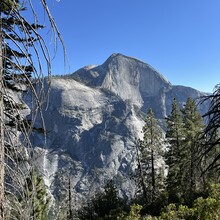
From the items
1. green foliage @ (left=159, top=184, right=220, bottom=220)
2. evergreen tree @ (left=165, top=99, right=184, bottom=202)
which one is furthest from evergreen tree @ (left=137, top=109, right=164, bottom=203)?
green foliage @ (left=159, top=184, right=220, bottom=220)

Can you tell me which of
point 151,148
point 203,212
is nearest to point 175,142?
point 151,148

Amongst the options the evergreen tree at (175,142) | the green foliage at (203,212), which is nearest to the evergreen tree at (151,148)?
the evergreen tree at (175,142)

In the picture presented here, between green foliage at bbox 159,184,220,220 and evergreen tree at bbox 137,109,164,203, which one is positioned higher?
evergreen tree at bbox 137,109,164,203

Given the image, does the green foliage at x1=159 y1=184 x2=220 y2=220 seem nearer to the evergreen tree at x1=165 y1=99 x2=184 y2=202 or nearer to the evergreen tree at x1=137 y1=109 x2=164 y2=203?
the evergreen tree at x1=165 y1=99 x2=184 y2=202

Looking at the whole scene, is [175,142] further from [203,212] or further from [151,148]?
[203,212]

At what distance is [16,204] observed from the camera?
10.2 feet

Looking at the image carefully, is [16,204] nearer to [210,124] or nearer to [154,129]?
[210,124]

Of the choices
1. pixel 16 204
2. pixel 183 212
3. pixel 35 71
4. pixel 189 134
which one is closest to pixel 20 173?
pixel 16 204

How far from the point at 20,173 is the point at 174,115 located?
121ft

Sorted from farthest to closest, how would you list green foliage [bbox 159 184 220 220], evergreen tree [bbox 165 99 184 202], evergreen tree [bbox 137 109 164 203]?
1. evergreen tree [bbox 137 109 164 203]
2. evergreen tree [bbox 165 99 184 202]
3. green foliage [bbox 159 184 220 220]

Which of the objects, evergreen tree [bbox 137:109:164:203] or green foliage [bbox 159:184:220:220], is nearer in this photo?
green foliage [bbox 159:184:220:220]

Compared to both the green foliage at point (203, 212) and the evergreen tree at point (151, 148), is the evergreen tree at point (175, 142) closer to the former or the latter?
the evergreen tree at point (151, 148)

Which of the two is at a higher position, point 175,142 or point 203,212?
point 175,142

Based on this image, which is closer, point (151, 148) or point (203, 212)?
point (203, 212)
